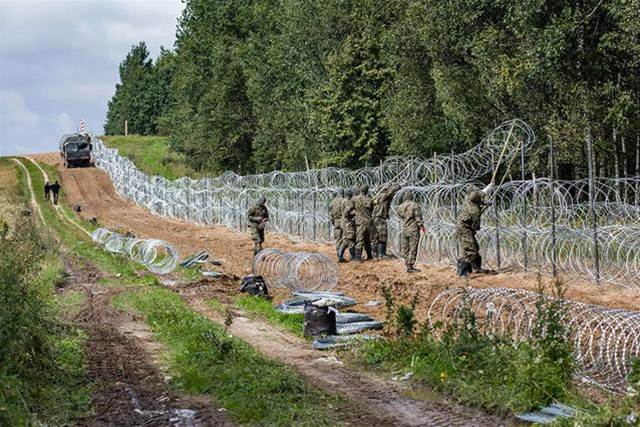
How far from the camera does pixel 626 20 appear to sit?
80.0 feet

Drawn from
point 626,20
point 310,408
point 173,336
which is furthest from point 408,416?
point 626,20

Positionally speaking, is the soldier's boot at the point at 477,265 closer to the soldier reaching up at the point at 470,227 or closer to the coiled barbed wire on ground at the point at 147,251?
the soldier reaching up at the point at 470,227

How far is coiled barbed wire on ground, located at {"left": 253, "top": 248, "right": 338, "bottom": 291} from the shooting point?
817 inches

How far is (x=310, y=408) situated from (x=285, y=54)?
48180 mm

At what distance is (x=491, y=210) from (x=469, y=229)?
430 centimetres

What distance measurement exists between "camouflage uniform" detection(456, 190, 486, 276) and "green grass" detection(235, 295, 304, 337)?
170 inches

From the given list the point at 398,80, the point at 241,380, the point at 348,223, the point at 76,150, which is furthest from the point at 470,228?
the point at 76,150

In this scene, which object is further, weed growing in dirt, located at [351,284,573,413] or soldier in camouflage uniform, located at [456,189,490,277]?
soldier in camouflage uniform, located at [456,189,490,277]

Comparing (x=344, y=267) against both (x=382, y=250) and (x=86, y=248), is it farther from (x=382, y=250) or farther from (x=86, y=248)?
(x=86, y=248)

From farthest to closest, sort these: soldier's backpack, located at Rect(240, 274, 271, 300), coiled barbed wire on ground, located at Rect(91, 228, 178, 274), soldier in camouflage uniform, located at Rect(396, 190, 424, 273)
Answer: coiled barbed wire on ground, located at Rect(91, 228, 178, 274) → soldier in camouflage uniform, located at Rect(396, 190, 424, 273) → soldier's backpack, located at Rect(240, 274, 271, 300)

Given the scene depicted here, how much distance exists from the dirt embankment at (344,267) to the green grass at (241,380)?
12.2ft

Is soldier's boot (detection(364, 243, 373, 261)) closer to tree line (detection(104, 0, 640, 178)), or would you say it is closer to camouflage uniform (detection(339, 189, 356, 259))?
camouflage uniform (detection(339, 189, 356, 259))

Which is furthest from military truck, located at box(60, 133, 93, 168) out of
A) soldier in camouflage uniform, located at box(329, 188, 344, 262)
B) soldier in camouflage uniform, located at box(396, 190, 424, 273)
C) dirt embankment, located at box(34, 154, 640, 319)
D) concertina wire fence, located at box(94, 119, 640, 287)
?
soldier in camouflage uniform, located at box(396, 190, 424, 273)

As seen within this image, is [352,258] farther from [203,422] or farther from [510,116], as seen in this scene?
[203,422]
